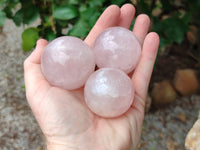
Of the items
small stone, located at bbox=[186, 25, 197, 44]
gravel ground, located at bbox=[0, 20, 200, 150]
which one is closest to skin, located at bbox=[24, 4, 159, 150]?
gravel ground, located at bbox=[0, 20, 200, 150]

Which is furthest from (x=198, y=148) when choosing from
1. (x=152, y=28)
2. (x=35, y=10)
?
(x=35, y=10)

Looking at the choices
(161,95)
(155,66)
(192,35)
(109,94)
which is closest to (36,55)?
(109,94)

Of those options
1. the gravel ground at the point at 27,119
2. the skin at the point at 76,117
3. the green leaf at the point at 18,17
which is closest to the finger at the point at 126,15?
A: the skin at the point at 76,117

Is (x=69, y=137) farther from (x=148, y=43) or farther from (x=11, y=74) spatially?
(x=11, y=74)

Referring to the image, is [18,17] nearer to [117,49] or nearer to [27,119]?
[117,49]

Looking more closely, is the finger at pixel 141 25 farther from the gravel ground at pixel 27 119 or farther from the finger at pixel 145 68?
the gravel ground at pixel 27 119

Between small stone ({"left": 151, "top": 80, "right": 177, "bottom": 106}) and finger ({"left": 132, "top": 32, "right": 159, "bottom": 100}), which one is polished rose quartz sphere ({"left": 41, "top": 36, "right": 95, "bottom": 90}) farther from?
small stone ({"left": 151, "top": 80, "right": 177, "bottom": 106})
